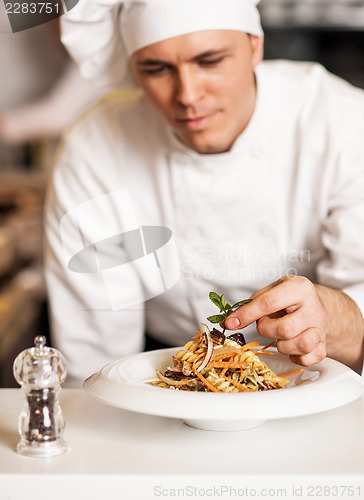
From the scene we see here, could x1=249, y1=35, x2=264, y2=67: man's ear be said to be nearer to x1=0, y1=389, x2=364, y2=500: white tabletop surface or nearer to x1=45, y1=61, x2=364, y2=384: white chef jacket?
x1=45, y1=61, x2=364, y2=384: white chef jacket

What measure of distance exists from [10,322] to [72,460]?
155 cm

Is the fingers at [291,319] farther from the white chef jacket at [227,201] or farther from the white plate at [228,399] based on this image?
the white chef jacket at [227,201]

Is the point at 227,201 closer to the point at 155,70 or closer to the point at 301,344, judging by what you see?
the point at 155,70

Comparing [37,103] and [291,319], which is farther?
[37,103]

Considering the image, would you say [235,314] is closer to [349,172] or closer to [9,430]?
[9,430]

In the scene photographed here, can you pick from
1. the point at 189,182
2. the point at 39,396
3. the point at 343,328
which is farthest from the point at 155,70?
the point at 39,396

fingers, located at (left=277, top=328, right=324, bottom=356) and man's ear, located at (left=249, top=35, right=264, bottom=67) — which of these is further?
man's ear, located at (left=249, top=35, right=264, bottom=67)

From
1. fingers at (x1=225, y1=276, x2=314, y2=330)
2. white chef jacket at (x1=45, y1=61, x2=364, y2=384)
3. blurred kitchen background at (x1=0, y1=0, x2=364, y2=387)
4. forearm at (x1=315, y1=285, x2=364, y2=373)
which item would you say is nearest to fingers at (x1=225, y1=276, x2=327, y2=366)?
fingers at (x1=225, y1=276, x2=314, y2=330)

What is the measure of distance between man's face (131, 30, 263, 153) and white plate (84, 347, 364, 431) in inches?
18.6

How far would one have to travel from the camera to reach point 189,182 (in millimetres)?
1135

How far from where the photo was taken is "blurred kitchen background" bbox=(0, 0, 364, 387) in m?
1.88

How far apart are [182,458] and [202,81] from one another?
570mm

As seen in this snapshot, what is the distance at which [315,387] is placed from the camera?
2.00ft

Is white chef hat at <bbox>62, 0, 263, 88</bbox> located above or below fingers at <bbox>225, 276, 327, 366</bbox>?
above
